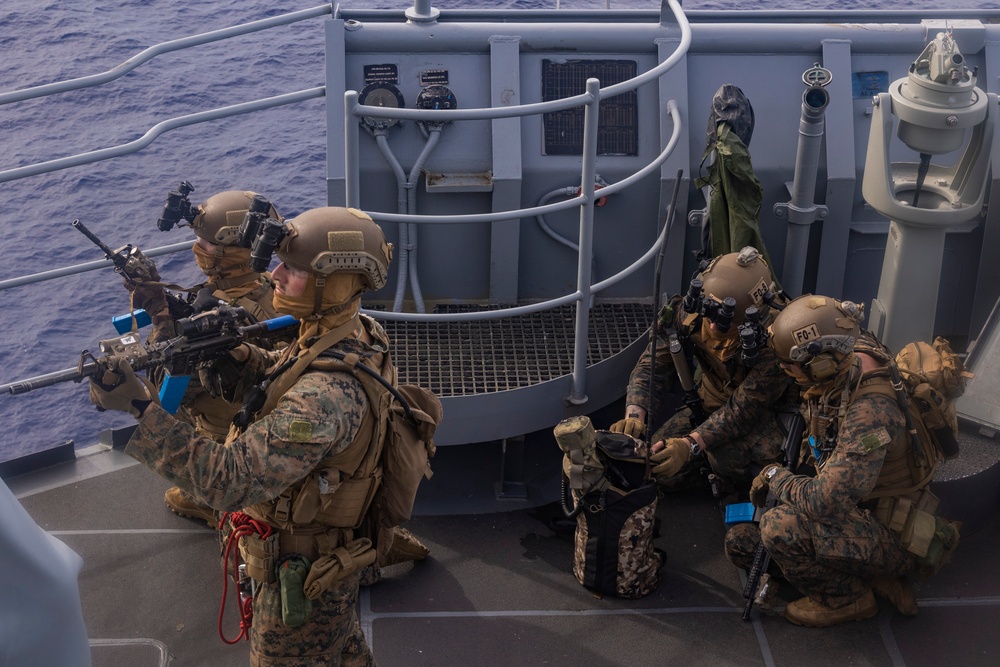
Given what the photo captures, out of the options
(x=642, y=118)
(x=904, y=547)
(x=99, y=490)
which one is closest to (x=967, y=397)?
(x=904, y=547)

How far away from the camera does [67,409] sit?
10000mm

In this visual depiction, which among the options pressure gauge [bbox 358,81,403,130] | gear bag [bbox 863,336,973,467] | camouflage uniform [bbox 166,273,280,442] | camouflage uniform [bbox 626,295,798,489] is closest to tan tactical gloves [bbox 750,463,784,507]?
camouflage uniform [bbox 626,295,798,489]

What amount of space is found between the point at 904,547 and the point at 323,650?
2342 millimetres

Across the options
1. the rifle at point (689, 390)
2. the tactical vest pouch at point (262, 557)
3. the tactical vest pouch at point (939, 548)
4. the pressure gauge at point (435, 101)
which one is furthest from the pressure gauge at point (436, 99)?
the tactical vest pouch at point (939, 548)

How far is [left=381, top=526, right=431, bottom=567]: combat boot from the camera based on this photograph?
188 inches

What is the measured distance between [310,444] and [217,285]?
1.65m

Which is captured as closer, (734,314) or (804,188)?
(734,314)

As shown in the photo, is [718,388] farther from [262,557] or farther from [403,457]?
[262,557]

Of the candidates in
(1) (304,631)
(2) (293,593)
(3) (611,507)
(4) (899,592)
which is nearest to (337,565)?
(2) (293,593)

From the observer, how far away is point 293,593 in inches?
147

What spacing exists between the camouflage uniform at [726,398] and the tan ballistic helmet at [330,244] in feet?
6.29

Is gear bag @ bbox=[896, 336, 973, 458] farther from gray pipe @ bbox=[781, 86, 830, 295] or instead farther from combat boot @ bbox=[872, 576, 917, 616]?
gray pipe @ bbox=[781, 86, 830, 295]

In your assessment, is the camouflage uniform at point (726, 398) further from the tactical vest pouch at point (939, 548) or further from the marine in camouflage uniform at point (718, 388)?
the tactical vest pouch at point (939, 548)

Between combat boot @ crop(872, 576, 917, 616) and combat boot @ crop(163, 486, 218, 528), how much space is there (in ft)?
9.46
